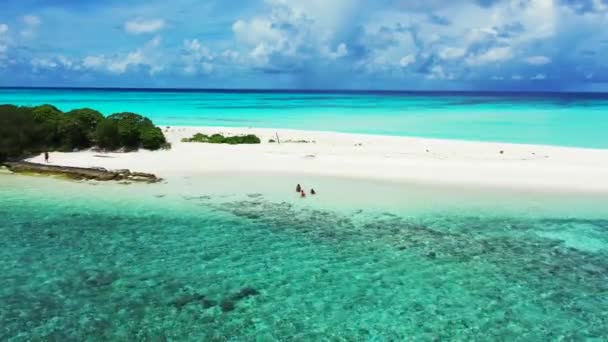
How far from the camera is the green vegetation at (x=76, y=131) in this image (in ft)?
85.8

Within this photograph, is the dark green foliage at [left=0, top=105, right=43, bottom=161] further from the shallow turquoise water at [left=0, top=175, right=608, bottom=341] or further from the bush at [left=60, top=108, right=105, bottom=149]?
the shallow turquoise water at [left=0, top=175, right=608, bottom=341]

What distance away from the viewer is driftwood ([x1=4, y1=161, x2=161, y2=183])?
69.2 ft

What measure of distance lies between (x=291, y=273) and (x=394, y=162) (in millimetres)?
14973

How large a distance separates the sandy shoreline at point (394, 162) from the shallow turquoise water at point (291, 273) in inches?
201

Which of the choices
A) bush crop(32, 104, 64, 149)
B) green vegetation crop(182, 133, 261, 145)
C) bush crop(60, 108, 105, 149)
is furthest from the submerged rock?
green vegetation crop(182, 133, 261, 145)

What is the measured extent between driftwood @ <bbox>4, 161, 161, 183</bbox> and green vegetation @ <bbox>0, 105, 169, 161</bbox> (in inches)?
153

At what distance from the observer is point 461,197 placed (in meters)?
19.0

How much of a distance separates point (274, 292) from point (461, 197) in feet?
34.6

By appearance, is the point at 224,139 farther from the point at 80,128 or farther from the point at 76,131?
the point at 76,131

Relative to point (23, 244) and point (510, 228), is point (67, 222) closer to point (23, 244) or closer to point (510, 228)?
point (23, 244)

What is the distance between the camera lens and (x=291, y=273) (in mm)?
11672

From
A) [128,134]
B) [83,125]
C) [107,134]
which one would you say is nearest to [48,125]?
[83,125]

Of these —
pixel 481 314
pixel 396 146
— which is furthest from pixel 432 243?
pixel 396 146

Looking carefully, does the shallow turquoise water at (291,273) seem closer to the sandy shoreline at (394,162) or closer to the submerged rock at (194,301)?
the submerged rock at (194,301)
